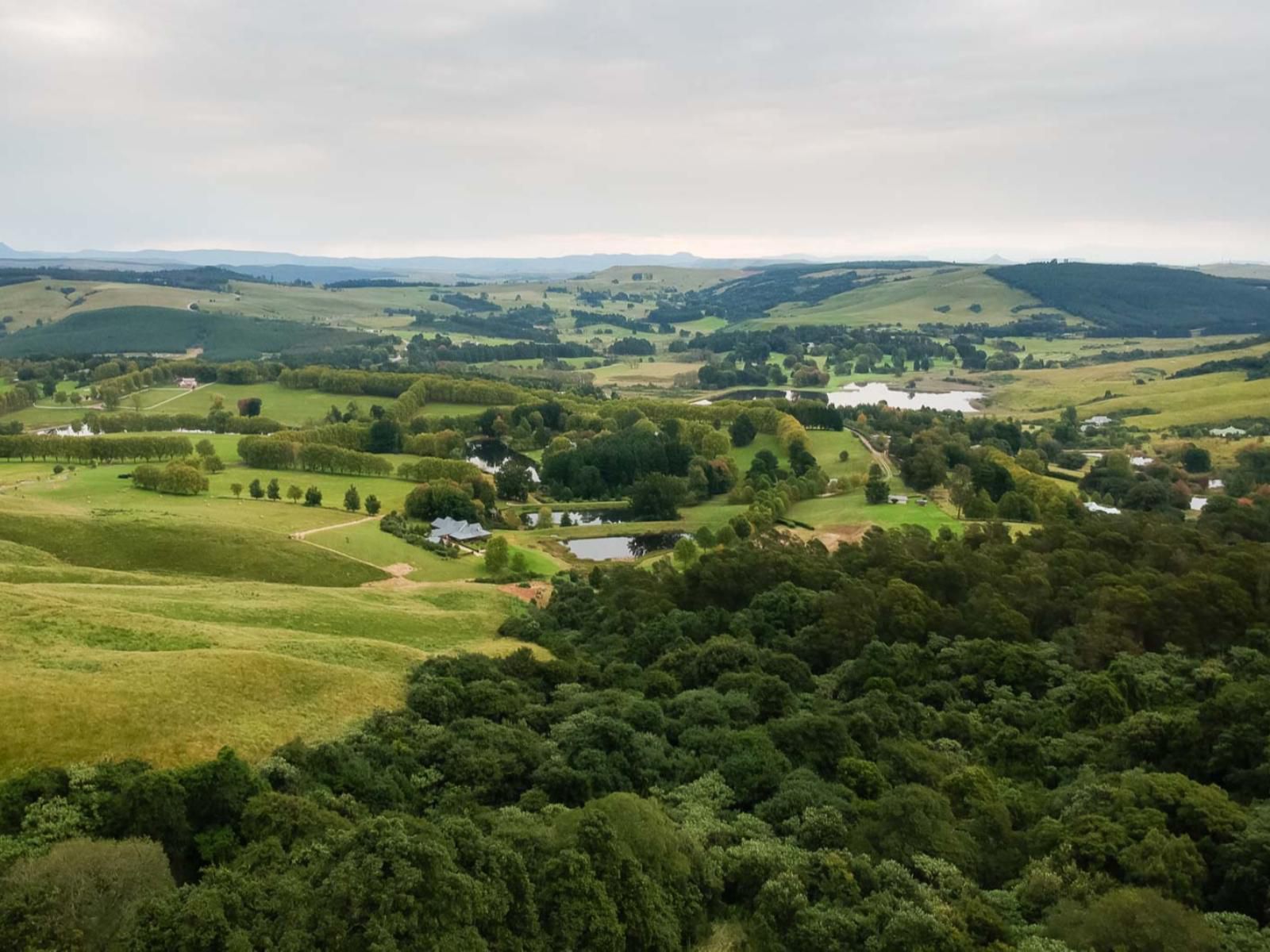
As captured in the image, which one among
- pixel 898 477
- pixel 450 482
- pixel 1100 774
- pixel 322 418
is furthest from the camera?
pixel 322 418

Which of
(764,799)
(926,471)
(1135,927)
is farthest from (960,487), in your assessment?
(1135,927)

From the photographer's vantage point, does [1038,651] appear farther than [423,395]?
No

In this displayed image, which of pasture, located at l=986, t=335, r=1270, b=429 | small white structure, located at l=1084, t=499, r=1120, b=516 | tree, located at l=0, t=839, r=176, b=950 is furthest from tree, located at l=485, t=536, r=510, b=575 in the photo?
pasture, located at l=986, t=335, r=1270, b=429

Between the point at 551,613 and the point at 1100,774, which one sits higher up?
the point at 1100,774

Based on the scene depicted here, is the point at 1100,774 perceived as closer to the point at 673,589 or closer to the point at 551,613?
the point at 673,589

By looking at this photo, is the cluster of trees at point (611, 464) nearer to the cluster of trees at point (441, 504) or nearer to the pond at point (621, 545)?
the pond at point (621, 545)

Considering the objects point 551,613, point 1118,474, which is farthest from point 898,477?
point 551,613

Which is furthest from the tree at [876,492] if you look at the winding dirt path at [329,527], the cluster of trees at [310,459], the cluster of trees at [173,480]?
the cluster of trees at [173,480]
